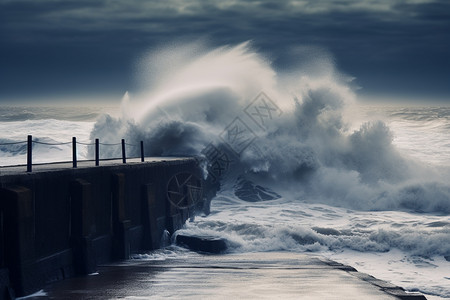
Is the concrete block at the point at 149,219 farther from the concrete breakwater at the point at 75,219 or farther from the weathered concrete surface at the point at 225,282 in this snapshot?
the weathered concrete surface at the point at 225,282

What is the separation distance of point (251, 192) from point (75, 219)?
15.3 metres

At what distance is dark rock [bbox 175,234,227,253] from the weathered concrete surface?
1.46 metres

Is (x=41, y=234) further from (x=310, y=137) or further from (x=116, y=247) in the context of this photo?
(x=310, y=137)

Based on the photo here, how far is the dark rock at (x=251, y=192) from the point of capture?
27.3 metres

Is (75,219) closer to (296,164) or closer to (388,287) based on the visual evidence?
(388,287)

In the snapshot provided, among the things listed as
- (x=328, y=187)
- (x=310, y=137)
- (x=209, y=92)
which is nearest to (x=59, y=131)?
(x=209, y=92)

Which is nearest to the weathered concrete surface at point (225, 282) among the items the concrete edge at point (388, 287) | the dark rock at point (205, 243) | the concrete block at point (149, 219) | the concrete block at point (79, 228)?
the concrete edge at point (388, 287)

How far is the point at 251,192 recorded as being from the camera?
28.0 m

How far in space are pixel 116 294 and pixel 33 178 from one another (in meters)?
2.27

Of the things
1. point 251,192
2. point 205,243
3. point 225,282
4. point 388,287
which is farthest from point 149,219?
point 251,192

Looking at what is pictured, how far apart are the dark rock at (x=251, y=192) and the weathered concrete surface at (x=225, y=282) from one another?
37.8 feet

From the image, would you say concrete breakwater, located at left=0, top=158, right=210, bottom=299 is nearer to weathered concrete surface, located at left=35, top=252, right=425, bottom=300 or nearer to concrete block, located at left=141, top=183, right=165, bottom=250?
concrete block, located at left=141, top=183, right=165, bottom=250

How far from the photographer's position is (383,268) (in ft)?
55.8

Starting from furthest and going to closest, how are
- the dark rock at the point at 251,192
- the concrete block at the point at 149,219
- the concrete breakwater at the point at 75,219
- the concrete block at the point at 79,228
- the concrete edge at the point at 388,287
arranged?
the dark rock at the point at 251,192, the concrete block at the point at 149,219, the concrete block at the point at 79,228, the concrete edge at the point at 388,287, the concrete breakwater at the point at 75,219
